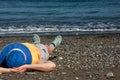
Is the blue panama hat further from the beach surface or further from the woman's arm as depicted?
the beach surface

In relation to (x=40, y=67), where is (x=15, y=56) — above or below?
above

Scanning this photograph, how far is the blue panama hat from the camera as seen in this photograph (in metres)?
10.7

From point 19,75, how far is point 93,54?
376 centimetres

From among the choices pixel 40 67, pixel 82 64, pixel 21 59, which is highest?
pixel 21 59

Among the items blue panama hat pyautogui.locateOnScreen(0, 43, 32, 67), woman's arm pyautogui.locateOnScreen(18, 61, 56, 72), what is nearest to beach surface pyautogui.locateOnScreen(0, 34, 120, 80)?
woman's arm pyautogui.locateOnScreen(18, 61, 56, 72)

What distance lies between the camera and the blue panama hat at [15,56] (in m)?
10.7

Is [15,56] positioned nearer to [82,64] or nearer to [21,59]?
[21,59]

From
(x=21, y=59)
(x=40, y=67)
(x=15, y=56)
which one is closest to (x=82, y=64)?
→ (x=40, y=67)

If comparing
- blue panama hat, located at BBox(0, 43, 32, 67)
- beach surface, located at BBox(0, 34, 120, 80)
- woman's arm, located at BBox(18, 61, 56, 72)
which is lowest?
beach surface, located at BBox(0, 34, 120, 80)

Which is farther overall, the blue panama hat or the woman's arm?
the woman's arm

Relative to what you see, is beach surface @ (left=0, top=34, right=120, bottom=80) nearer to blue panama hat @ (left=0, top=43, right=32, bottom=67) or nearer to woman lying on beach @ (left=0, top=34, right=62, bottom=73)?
woman lying on beach @ (left=0, top=34, right=62, bottom=73)

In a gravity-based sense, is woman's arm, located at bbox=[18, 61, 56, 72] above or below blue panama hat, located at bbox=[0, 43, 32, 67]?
below

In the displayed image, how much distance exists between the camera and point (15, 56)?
1070cm

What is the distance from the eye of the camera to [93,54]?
14062 millimetres
